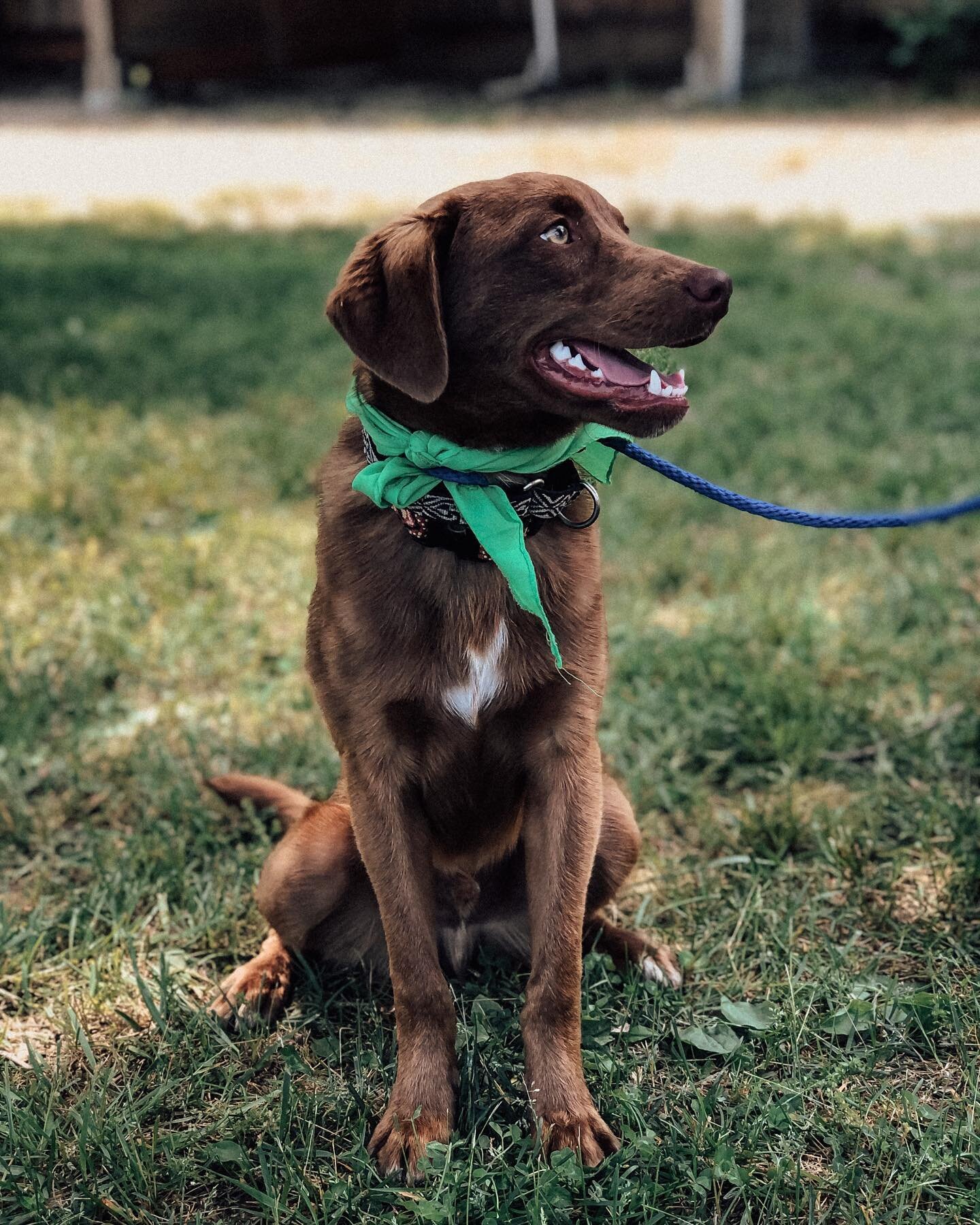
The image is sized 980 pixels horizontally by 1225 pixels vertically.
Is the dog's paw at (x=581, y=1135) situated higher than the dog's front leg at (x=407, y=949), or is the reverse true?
the dog's front leg at (x=407, y=949)

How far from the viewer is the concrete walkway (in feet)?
31.2

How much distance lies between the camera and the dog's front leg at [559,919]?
2.03 metres

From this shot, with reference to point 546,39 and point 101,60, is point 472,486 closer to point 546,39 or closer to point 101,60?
point 101,60

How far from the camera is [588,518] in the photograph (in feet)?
7.23

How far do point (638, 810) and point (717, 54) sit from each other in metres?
13.0

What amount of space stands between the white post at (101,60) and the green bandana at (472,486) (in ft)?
44.9

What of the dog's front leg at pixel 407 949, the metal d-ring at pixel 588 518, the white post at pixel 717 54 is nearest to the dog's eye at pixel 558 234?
the metal d-ring at pixel 588 518

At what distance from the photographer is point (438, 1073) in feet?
6.73

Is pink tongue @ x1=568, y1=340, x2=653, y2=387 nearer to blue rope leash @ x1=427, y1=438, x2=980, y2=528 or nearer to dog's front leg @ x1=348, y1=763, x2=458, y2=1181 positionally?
blue rope leash @ x1=427, y1=438, x2=980, y2=528

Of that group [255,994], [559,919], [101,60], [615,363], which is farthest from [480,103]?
[559,919]

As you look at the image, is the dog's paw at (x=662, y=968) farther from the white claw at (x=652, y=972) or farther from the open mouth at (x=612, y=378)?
the open mouth at (x=612, y=378)

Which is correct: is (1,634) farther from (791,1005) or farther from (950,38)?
Result: (950,38)

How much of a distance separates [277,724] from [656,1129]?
1.61 m

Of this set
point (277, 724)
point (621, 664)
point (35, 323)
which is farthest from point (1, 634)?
point (35, 323)
